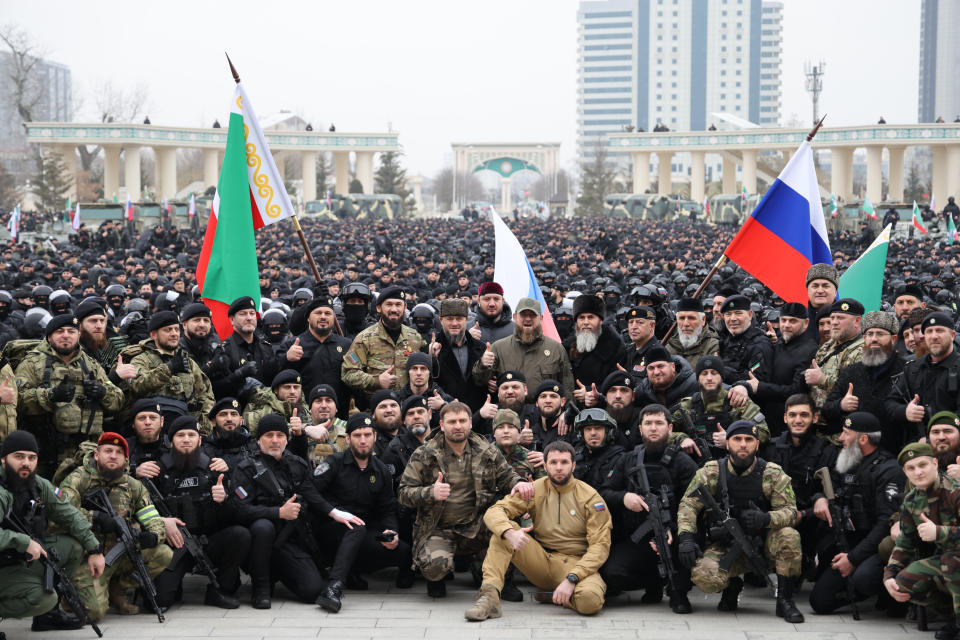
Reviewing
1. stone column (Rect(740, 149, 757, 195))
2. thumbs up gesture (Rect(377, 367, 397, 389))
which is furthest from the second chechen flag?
stone column (Rect(740, 149, 757, 195))

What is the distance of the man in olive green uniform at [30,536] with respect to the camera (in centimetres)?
618

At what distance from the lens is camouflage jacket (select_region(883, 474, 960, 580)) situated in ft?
20.2

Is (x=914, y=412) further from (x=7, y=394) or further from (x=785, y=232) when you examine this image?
(x=7, y=394)

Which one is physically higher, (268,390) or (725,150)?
(725,150)

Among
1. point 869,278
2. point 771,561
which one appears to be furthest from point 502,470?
point 869,278

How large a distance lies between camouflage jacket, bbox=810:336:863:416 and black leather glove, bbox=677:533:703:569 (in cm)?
158

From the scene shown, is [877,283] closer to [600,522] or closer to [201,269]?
[600,522]

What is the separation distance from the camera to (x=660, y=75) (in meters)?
165

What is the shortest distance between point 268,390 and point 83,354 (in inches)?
49.3

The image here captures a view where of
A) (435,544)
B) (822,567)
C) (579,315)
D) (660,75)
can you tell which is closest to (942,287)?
(579,315)

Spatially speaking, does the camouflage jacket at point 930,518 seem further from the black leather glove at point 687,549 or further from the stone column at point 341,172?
the stone column at point 341,172

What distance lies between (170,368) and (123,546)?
153 cm

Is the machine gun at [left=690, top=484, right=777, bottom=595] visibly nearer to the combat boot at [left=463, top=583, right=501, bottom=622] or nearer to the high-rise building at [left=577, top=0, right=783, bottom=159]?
the combat boot at [left=463, top=583, right=501, bottom=622]

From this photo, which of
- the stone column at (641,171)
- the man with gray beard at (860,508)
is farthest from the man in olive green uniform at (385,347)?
the stone column at (641,171)
